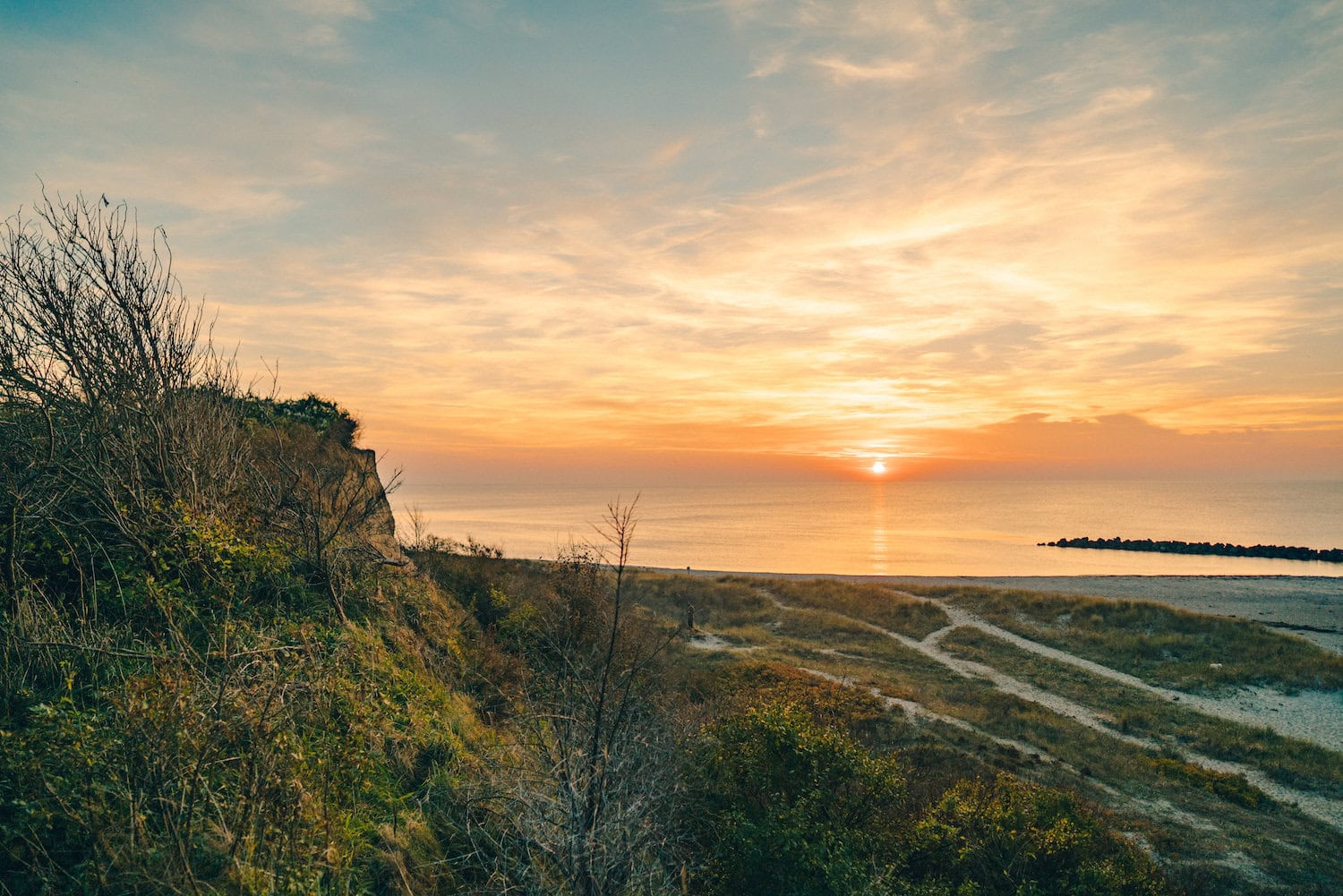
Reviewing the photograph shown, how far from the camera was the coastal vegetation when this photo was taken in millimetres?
5691

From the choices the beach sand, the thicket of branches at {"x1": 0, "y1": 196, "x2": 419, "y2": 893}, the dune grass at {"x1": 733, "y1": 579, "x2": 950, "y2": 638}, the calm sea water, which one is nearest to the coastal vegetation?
the thicket of branches at {"x1": 0, "y1": 196, "x2": 419, "y2": 893}

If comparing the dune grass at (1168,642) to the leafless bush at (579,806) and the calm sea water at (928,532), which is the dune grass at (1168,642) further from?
the leafless bush at (579,806)

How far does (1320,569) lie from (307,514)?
3844 inches

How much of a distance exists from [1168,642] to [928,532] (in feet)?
270

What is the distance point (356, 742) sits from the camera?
817cm

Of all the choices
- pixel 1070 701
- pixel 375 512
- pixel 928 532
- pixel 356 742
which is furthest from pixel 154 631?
pixel 928 532

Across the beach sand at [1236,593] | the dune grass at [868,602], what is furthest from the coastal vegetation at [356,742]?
the beach sand at [1236,593]

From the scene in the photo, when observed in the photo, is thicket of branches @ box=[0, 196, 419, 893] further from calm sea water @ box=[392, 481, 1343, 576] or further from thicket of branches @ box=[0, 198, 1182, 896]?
calm sea water @ box=[392, 481, 1343, 576]

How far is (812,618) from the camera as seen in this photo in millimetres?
39531

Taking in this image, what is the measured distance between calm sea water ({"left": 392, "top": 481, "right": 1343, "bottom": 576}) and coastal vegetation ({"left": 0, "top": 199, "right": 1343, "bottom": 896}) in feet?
65.6

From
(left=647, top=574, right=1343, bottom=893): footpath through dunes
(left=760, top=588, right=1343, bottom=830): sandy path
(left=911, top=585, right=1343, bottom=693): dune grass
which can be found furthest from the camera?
(left=911, top=585, right=1343, bottom=693): dune grass

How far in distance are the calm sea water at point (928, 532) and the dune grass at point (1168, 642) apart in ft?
85.1

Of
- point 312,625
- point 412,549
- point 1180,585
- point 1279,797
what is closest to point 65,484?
point 312,625

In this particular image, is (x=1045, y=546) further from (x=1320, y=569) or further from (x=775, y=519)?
(x=775, y=519)
